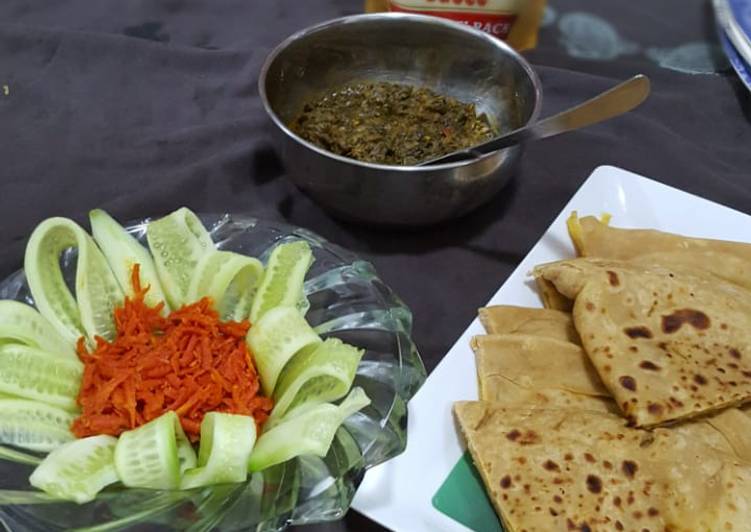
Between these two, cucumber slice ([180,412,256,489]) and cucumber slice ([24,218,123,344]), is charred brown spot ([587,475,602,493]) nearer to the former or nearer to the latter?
cucumber slice ([180,412,256,489])

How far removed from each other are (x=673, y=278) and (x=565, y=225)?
25cm

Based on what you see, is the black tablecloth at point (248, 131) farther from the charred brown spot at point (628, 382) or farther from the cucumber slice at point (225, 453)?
the cucumber slice at point (225, 453)

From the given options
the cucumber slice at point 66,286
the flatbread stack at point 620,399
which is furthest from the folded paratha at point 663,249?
the cucumber slice at point 66,286

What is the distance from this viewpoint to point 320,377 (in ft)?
3.25

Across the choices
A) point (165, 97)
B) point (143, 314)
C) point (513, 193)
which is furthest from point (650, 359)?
point (165, 97)

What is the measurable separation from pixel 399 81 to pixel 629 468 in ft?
3.53

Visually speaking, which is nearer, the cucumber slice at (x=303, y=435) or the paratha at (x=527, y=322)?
the cucumber slice at (x=303, y=435)

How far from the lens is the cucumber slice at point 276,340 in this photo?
3.32 ft

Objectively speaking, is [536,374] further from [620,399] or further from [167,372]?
[167,372]

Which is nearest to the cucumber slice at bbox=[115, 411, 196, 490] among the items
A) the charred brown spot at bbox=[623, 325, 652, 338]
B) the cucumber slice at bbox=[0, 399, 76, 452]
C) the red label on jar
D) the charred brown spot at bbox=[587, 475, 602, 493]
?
the cucumber slice at bbox=[0, 399, 76, 452]

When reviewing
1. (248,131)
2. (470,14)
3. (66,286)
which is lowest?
(248,131)

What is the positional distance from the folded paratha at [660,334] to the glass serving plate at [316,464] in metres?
0.30

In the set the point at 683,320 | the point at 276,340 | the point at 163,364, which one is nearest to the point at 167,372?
the point at 163,364

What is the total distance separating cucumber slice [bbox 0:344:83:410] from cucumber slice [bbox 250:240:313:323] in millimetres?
266
